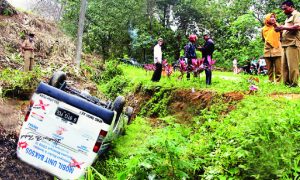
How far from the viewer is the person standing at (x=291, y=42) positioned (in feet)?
32.3

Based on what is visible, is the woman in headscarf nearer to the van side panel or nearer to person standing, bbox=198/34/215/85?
person standing, bbox=198/34/215/85

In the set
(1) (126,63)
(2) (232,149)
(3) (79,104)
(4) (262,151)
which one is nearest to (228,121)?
(2) (232,149)

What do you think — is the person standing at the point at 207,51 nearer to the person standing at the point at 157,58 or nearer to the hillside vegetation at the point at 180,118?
the hillside vegetation at the point at 180,118

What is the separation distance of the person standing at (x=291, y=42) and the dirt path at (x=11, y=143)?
6145mm

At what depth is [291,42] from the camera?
9977 mm

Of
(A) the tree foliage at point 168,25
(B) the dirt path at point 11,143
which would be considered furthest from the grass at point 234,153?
(A) the tree foliage at point 168,25

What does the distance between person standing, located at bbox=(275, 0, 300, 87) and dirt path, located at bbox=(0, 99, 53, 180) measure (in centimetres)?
615

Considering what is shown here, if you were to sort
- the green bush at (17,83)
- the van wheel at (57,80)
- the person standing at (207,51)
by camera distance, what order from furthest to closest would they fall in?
the green bush at (17,83)
the person standing at (207,51)
the van wheel at (57,80)

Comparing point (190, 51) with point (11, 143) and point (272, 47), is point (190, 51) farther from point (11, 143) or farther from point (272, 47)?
point (11, 143)


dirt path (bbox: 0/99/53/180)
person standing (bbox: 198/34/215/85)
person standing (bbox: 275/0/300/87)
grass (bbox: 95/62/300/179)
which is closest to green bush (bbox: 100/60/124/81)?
dirt path (bbox: 0/99/53/180)

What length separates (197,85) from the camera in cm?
1189

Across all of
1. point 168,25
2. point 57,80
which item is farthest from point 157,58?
point 168,25

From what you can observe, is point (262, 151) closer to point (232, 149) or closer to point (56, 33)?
point (232, 149)

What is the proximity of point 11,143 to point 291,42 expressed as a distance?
7.12 meters
